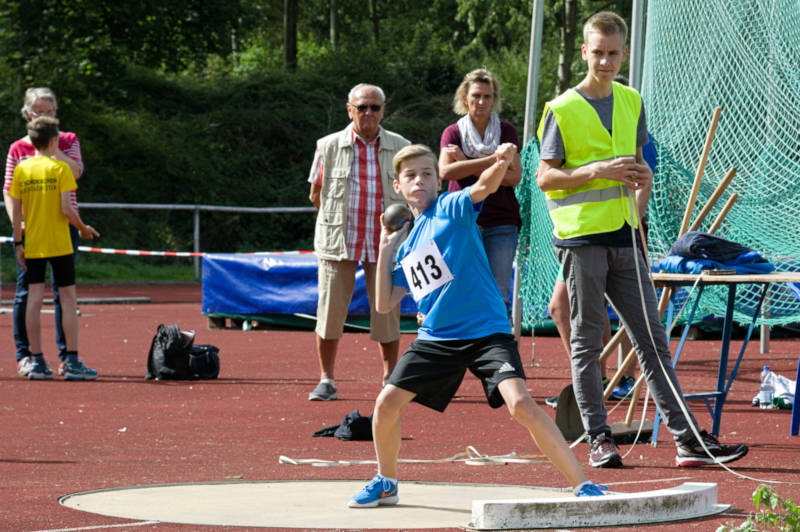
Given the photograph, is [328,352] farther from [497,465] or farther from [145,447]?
[497,465]

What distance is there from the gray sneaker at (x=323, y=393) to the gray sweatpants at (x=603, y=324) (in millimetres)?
2915

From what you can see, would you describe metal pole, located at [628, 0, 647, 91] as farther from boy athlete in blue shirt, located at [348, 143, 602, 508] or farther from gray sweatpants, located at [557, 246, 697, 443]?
boy athlete in blue shirt, located at [348, 143, 602, 508]

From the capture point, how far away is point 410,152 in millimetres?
5457

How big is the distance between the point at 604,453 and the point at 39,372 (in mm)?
5478

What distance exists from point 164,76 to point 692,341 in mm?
24844

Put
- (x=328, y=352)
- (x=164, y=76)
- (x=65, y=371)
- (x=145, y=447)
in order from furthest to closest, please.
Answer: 1. (x=164, y=76)
2. (x=65, y=371)
3. (x=328, y=352)
4. (x=145, y=447)

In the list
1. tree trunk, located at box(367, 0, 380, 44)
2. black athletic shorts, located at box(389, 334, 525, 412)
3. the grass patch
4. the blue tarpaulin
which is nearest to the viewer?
black athletic shorts, located at box(389, 334, 525, 412)

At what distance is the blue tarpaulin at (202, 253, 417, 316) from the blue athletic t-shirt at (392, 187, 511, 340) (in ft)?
30.5

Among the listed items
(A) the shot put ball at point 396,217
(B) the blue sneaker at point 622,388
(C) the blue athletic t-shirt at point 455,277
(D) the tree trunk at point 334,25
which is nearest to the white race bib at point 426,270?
(C) the blue athletic t-shirt at point 455,277

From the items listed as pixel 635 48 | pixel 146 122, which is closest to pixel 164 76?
pixel 146 122

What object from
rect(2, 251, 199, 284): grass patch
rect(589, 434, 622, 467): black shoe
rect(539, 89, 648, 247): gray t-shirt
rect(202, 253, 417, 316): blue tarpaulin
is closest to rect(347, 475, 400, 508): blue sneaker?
rect(589, 434, 622, 467): black shoe

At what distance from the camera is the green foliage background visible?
31.8 metres

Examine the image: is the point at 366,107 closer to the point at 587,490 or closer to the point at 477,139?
the point at 477,139

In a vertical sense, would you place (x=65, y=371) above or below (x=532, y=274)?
below
